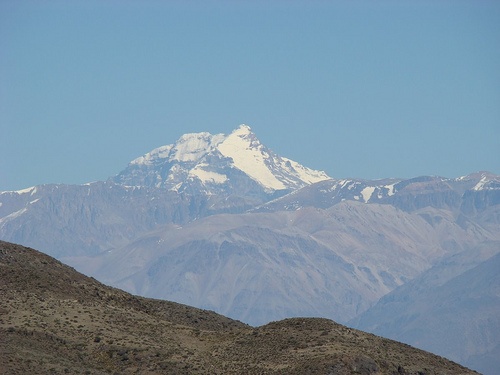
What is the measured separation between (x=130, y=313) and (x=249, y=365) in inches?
664

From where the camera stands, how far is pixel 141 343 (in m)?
94.8

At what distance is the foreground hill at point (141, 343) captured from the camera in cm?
8962

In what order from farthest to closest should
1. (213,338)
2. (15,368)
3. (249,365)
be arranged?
(213,338)
(249,365)
(15,368)

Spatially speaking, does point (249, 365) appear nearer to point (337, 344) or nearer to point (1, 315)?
point (337, 344)

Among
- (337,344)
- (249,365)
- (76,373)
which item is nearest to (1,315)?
(76,373)

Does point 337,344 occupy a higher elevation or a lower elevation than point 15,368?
higher

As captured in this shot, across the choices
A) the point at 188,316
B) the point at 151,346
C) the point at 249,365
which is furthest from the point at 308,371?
the point at 188,316

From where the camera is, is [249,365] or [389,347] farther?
[389,347]

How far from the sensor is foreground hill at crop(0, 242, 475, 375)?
3529 inches

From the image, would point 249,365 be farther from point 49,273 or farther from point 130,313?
point 49,273

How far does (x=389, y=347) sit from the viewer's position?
337 ft

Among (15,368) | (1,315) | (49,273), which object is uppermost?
(49,273)

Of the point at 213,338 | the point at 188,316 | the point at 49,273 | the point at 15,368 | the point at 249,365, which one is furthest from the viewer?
the point at 188,316

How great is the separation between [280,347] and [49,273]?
25.8 m
